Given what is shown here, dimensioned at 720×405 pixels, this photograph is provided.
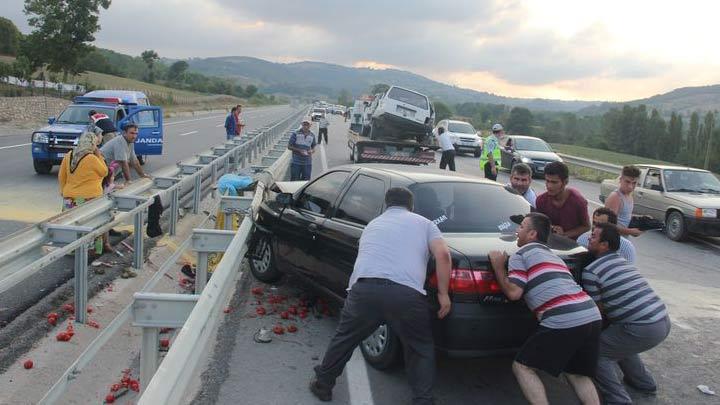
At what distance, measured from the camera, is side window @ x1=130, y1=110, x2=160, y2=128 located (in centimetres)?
1619

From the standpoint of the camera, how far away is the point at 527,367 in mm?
4211

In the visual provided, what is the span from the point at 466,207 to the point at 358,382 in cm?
164

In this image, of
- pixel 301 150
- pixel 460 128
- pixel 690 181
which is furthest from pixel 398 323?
pixel 460 128

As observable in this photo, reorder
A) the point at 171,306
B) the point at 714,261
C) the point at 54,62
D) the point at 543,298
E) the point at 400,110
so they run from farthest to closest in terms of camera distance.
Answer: the point at 54,62, the point at 400,110, the point at 714,261, the point at 543,298, the point at 171,306

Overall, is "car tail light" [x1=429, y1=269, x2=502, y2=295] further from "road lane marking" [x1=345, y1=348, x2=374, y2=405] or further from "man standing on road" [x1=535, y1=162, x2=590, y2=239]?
"man standing on road" [x1=535, y1=162, x2=590, y2=239]

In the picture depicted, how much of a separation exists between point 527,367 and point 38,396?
11.0ft

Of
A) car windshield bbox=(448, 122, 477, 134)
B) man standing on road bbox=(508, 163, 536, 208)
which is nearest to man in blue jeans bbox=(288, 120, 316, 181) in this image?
man standing on road bbox=(508, 163, 536, 208)

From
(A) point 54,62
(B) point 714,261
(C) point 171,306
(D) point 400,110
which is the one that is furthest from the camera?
(A) point 54,62

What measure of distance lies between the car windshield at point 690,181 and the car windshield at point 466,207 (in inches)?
386

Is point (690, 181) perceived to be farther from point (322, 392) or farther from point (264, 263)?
point (322, 392)

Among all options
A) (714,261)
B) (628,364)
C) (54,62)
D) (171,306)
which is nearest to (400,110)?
(714,261)

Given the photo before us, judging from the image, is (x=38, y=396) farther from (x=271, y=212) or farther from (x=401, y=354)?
(x=271, y=212)

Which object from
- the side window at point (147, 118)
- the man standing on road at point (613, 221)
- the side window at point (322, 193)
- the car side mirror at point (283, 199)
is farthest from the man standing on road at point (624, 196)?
the side window at point (147, 118)

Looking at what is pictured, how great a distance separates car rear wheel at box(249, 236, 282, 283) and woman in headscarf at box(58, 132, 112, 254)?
1.95 metres
